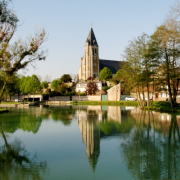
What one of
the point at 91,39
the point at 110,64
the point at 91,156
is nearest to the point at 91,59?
the point at 91,39

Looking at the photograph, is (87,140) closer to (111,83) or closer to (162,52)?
(162,52)

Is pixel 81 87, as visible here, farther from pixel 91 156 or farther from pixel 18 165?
pixel 18 165

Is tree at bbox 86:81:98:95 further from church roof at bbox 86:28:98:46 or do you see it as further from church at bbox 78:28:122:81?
church roof at bbox 86:28:98:46

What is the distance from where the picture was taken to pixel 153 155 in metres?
8.96

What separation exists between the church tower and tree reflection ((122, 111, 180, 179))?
85.5 metres

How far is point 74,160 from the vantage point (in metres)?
8.34

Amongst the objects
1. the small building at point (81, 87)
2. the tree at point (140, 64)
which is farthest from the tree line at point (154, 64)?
the small building at point (81, 87)

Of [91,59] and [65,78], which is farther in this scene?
[91,59]

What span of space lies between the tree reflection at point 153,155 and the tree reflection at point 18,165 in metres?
2.98

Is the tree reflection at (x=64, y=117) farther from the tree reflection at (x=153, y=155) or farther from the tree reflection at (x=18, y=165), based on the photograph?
the tree reflection at (x=18, y=165)

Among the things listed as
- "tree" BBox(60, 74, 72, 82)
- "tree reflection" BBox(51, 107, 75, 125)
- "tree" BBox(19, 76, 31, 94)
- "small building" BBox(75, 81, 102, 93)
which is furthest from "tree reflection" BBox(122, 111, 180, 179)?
"tree" BBox(60, 74, 72, 82)

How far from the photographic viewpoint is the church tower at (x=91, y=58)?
323ft

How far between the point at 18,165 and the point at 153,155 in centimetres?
494

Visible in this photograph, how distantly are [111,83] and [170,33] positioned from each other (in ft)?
188
